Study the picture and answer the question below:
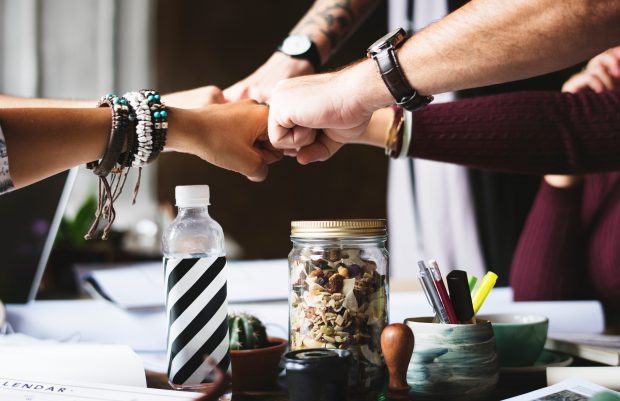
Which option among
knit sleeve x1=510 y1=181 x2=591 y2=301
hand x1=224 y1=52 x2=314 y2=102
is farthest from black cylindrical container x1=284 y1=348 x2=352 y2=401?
knit sleeve x1=510 y1=181 x2=591 y2=301

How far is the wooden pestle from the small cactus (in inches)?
6.7

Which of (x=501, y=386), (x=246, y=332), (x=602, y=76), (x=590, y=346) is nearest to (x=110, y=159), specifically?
(x=246, y=332)

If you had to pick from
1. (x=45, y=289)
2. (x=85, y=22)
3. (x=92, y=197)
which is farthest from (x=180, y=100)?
(x=85, y=22)

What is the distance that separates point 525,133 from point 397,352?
692mm

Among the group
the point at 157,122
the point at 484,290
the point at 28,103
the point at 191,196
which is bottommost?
the point at 484,290

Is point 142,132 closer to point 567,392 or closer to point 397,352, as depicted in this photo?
point 397,352

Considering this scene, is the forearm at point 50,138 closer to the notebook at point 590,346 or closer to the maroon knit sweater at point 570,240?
the notebook at point 590,346

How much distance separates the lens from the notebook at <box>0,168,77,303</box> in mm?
1083

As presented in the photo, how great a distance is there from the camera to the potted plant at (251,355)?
2.08 feet

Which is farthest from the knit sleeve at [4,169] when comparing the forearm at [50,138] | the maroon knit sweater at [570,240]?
the maroon knit sweater at [570,240]

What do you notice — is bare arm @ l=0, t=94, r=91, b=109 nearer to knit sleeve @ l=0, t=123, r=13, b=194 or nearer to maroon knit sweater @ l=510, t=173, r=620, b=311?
knit sleeve @ l=0, t=123, r=13, b=194

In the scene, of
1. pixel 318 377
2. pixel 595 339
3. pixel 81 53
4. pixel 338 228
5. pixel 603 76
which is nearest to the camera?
pixel 318 377

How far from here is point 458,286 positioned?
60 cm

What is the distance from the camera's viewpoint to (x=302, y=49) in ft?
4.05
